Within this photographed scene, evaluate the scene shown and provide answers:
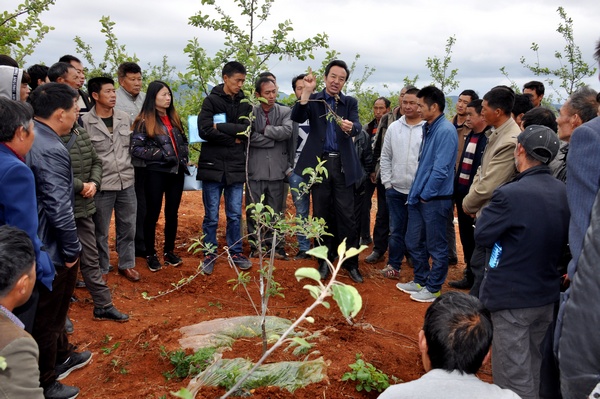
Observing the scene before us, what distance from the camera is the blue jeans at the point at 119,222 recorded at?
5273 millimetres

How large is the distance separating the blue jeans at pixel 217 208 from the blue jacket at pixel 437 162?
212 cm

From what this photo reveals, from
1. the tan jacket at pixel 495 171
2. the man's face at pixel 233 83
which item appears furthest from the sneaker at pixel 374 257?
the man's face at pixel 233 83

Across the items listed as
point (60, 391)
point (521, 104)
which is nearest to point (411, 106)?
point (521, 104)

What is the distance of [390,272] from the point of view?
6.21 metres

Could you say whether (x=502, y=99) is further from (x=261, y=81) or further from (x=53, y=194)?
(x=53, y=194)

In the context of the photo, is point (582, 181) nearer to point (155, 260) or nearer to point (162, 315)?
point (162, 315)

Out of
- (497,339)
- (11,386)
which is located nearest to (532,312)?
(497,339)

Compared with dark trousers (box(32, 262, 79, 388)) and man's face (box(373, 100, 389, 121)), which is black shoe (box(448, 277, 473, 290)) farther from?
dark trousers (box(32, 262, 79, 388))

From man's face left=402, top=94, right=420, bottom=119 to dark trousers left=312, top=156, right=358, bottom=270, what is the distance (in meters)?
1.08

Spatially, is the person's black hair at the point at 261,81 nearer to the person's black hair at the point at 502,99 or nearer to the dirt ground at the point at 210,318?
the dirt ground at the point at 210,318

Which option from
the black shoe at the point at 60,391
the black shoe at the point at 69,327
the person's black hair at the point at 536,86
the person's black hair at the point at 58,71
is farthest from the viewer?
the person's black hair at the point at 536,86

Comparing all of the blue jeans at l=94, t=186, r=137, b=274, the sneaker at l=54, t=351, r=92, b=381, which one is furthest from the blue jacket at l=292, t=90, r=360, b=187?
the sneaker at l=54, t=351, r=92, b=381

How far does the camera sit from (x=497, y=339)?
3.23 m

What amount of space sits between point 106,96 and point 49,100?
1.58 meters
